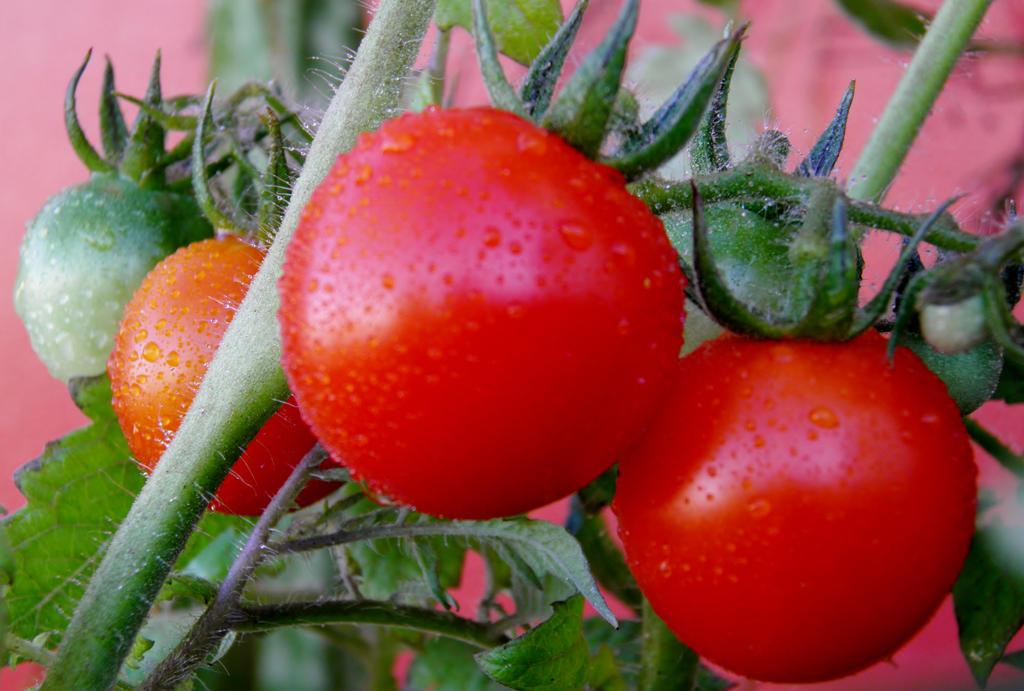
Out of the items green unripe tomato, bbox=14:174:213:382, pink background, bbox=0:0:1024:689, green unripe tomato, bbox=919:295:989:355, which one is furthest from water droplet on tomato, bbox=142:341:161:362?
pink background, bbox=0:0:1024:689

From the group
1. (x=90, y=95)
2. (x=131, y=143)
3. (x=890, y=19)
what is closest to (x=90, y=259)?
(x=131, y=143)

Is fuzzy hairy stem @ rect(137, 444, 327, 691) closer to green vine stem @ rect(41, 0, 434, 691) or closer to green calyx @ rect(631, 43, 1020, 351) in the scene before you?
green vine stem @ rect(41, 0, 434, 691)

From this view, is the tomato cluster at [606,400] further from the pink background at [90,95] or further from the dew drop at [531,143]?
the pink background at [90,95]

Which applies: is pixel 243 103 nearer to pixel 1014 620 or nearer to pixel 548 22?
pixel 548 22

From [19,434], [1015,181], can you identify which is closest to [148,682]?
[1015,181]

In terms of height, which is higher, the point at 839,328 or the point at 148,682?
the point at 839,328

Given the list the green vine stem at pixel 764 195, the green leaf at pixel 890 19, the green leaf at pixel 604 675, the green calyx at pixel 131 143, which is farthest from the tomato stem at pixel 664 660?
the green leaf at pixel 890 19
